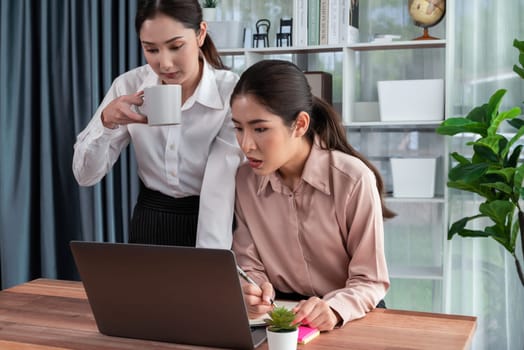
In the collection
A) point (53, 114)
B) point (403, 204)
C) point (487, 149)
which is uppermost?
point (53, 114)

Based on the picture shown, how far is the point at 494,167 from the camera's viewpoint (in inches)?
111

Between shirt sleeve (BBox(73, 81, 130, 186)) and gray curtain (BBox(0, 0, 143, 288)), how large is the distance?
4.80ft

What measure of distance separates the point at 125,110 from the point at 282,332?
78cm

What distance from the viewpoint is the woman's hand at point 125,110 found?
6.04ft

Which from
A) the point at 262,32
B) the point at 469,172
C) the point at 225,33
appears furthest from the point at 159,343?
the point at 262,32

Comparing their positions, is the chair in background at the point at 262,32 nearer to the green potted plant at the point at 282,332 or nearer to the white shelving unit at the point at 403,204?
the white shelving unit at the point at 403,204

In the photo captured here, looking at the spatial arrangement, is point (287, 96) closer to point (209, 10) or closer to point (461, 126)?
point (461, 126)

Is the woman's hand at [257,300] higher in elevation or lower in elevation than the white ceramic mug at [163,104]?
lower

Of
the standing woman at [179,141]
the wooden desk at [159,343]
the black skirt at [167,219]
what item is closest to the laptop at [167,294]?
the wooden desk at [159,343]

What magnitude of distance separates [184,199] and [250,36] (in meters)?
1.73

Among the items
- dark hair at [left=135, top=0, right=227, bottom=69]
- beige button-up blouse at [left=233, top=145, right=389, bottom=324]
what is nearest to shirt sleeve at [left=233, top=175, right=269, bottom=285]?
beige button-up blouse at [left=233, top=145, right=389, bottom=324]

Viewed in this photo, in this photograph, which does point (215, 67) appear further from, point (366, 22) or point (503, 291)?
point (503, 291)

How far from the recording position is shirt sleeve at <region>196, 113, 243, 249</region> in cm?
194

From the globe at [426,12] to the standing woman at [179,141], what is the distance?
132 cm
